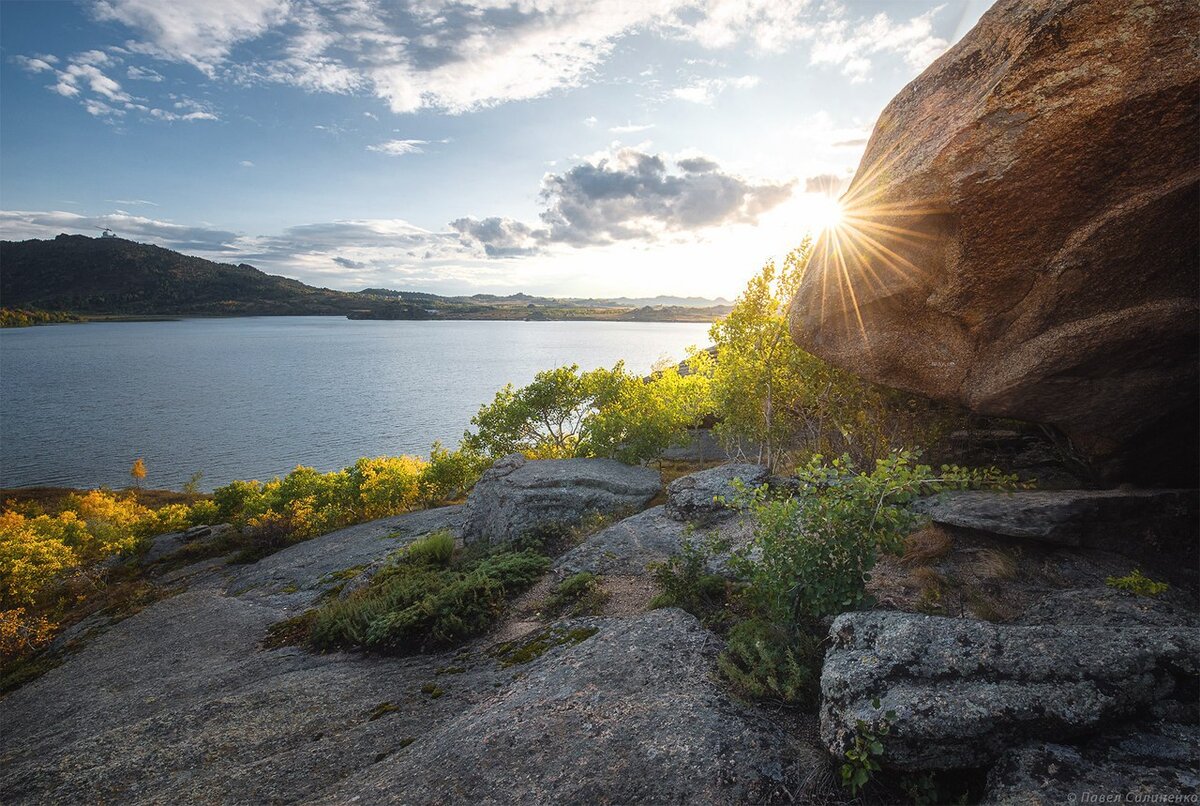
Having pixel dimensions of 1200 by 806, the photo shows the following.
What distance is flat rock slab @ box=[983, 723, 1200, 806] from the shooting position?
540 cm

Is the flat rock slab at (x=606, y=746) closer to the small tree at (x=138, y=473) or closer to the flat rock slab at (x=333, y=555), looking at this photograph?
the flat rock slab at (x=333, y=555)

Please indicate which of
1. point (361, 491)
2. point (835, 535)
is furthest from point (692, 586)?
point (361, 491)

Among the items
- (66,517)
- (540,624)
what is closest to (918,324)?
(540,624)

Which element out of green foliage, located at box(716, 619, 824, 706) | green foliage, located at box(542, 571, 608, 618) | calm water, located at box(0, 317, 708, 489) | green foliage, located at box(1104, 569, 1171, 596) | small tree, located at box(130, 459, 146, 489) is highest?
green foliage, located at box(1104, 569, 1171, 596)

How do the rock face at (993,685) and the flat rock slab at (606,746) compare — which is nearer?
the rock face at (993,685)

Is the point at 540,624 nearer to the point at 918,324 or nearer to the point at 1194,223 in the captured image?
the point at 918,324

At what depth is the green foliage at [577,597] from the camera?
13.3m

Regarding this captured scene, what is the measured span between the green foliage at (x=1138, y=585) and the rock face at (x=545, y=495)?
13349 mm

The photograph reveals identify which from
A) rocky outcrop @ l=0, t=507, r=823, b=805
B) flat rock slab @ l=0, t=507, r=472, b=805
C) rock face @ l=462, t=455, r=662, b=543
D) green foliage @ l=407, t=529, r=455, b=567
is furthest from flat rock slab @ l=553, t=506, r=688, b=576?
green foliage @ l=407, t=529, r=455, b=567

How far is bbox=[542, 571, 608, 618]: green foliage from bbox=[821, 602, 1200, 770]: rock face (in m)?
6.98

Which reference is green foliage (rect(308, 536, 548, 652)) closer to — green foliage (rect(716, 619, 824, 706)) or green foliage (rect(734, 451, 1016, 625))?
green foliage (rect(716, 619, 824, 706))

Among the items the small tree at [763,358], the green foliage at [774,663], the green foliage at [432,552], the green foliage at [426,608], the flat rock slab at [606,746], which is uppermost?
the small tree at [763,358]

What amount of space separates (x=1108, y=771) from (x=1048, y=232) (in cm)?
751

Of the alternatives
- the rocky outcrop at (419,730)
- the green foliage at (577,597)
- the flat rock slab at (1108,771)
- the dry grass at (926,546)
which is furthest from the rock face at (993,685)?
the green foliage at (577,597)
